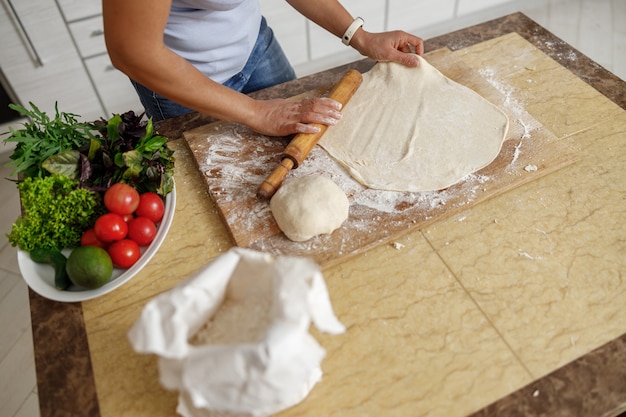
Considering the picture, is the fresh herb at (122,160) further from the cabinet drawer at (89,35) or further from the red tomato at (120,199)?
the cabinet drawer at (89,35)

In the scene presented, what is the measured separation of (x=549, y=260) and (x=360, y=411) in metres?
0.54

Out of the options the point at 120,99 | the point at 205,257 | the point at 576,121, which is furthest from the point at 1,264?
the point at 576,121

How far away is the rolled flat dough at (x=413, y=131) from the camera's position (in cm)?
125

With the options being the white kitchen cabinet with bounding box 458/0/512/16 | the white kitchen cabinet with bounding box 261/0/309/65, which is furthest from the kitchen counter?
the white kitchen cabinet with bounding box 458/0/512/16

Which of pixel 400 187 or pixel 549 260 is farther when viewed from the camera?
pixel 400 187

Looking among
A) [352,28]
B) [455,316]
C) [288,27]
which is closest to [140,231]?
[455,316]

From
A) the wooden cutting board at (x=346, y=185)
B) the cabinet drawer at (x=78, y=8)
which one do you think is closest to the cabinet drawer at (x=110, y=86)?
the cabinet drawer at (x=78, y=8)

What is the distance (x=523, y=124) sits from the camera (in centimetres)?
134

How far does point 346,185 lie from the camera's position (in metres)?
1.24

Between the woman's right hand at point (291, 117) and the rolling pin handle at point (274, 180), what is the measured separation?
11cm

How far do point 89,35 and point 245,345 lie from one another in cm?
220

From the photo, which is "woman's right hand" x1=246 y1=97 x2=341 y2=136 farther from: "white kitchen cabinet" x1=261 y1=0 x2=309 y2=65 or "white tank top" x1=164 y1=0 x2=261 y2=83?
"white kitchen cabinet" x1=261 y1=0 x2=309 y2=65

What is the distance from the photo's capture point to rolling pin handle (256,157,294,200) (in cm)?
119

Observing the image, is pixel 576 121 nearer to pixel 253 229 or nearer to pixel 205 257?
pixel 253 229
